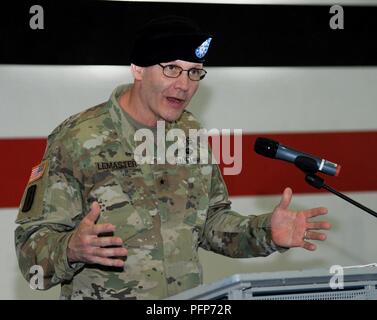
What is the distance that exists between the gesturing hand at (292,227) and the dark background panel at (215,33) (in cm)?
123

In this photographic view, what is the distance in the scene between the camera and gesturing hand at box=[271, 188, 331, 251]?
1739 mm

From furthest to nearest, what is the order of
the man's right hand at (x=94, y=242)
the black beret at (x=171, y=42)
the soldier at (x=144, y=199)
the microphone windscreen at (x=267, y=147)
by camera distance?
the black beret at (x=171, y=42) < the soldier at (x=144, y=199) < the microphone windscreen at (x=267, y=147) < the man's right hand at (x=94, y=242)

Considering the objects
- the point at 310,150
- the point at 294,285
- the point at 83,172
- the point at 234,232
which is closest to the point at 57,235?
the point at 83,172

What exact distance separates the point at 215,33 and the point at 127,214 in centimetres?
119

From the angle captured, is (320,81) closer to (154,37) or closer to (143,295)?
(154,37)

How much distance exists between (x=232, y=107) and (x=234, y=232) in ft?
3.45

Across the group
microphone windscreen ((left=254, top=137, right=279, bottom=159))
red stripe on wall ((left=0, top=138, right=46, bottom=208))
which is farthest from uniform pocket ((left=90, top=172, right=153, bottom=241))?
red stripe on wall ((left=0, top=138, right=46, bottom=208))

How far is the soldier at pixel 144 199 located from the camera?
1.82 m

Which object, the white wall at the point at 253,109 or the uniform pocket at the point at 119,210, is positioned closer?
the uniform pocket at the point at 119,210

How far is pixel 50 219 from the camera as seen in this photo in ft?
5.92

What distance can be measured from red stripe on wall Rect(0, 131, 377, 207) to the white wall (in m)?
0.03

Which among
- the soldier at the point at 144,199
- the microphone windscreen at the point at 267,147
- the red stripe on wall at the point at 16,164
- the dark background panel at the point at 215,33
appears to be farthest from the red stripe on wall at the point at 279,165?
the microphone windscreen at the point at 267,147

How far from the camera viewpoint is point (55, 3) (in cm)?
276

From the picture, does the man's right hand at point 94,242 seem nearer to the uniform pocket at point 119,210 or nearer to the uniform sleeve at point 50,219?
the uniform sleeve at point 50,219
